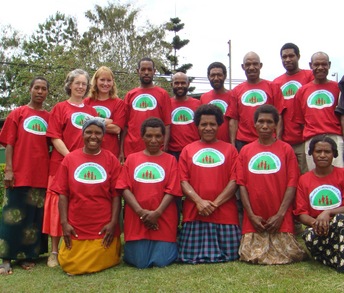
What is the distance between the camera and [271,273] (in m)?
4.50

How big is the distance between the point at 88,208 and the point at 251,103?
2510mm

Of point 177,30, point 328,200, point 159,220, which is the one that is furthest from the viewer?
point 177,30

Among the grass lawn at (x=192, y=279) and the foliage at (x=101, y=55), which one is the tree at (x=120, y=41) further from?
the grass lawn at (x=192, y=279)

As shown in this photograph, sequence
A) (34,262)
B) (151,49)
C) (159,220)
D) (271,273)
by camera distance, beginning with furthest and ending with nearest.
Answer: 1. (151,49)
2. (34,262)
3. (159,220)
4. (271,273)

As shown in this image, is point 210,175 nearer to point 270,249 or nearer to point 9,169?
point 270,249

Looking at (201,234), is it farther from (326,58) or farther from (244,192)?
(326,58)

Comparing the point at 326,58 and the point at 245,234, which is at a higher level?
the point at 326,58

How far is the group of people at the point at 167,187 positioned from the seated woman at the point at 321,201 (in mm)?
11

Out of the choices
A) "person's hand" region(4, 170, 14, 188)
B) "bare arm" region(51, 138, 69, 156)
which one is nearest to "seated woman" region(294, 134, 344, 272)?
"bare arm" region(51, 138, 69, 156)

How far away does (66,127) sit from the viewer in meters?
5.50

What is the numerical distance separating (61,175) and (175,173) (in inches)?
51.8

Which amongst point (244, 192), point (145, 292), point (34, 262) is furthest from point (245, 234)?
point (34, 262)

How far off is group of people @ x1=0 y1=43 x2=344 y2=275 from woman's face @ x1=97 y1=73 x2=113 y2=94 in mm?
15

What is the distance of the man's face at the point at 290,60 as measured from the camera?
19.7 ft
